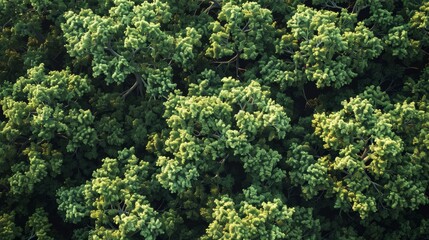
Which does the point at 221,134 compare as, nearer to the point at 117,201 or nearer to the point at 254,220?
the point at 254,220

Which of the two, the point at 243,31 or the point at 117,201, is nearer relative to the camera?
the point at 117,201

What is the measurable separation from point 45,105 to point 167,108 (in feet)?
10.9

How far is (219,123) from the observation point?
1551 cm

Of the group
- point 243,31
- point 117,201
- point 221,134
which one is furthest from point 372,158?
point 117,201

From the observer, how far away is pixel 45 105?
16.2m

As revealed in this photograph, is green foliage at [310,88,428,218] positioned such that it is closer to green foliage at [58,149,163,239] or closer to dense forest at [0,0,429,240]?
dense forest at [0,0,429,240]

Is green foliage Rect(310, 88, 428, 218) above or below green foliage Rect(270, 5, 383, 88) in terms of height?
below

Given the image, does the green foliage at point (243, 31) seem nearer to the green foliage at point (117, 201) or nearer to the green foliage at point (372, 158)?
the green foliage at point (372, 158)

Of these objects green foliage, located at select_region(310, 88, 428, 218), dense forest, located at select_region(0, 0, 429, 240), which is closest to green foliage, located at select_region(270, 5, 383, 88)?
dense forest, located at select_region(0, 0, 429, 240)

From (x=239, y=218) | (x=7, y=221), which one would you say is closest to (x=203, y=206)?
(x=239, y=218)

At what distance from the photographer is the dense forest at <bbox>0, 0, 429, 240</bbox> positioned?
15492 millimetres

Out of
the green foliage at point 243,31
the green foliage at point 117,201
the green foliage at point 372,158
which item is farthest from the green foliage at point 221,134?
the green foliage at point 372,158

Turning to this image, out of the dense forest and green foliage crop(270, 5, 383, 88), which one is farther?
green foliage crop(270, 5, 383, 88)

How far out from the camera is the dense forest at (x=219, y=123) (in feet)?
50.8
